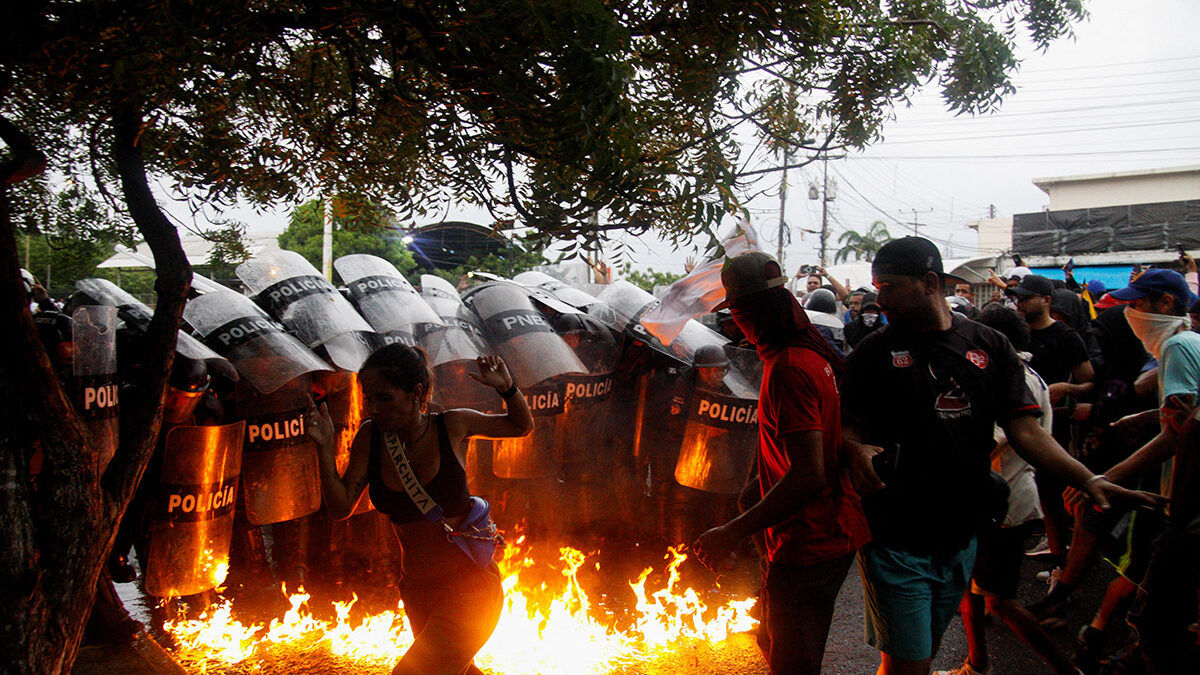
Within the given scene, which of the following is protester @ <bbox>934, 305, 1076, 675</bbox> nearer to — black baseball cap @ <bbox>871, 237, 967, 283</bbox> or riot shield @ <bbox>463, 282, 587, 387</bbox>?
black baseball cap @ <bbox>871, 237, 967, 283</bbox>

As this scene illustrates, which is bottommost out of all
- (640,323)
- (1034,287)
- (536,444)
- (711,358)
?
(536,444)

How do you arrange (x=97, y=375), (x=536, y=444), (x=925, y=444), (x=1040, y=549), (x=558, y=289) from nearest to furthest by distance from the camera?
(x=925, y=444)
(x=97, y=375)
(x=536, y=444)
(x=1040, y=549)
(x=558, y=289)

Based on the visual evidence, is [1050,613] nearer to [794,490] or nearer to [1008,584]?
[1008,584]

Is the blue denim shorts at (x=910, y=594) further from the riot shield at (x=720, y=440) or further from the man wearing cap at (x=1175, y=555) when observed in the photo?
the riot shield at (x=720, y=440)

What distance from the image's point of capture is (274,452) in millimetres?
4246

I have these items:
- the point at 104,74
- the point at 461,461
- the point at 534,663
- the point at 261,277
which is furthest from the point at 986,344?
the point at 261,277

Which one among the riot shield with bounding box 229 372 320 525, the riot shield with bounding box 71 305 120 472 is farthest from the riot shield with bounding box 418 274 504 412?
the riot shield with bounding box 71 305 120 472

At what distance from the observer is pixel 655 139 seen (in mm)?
3318

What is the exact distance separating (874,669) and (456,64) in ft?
12.5

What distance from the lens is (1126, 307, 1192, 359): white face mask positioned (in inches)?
169

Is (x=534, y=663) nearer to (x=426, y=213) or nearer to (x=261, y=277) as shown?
(x=426, y=213)

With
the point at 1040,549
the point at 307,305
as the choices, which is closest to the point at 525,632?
the point at 307,305

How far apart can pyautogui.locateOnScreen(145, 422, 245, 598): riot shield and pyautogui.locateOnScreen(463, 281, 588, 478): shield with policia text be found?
171 centimetres

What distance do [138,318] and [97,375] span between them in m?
0.76
